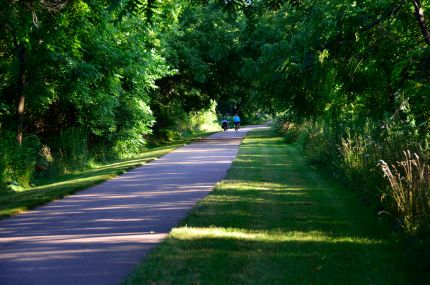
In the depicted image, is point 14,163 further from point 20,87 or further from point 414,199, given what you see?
point 414,199

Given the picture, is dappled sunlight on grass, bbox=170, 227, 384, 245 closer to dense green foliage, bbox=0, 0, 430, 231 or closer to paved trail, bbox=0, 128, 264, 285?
paved trail, bbox=0, 128, 264, 285

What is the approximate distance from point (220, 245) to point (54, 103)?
55.0ft

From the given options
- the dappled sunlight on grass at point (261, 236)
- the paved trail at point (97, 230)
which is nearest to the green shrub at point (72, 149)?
the paved trail at point (97, 230)

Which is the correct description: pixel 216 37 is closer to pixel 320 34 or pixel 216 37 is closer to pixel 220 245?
pixel 320 34

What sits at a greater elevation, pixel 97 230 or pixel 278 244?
pixel 97 230

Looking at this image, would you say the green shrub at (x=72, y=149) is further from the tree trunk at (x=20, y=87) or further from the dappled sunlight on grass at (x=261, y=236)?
the dappled sunlight on grass at (x=261, y=236)

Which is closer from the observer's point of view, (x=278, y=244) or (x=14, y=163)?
(x=278, y=244)

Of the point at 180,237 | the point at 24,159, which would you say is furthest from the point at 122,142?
the point at 180,237

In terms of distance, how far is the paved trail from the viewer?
20.8 ft

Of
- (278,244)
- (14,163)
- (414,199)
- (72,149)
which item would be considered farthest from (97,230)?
(72,149)

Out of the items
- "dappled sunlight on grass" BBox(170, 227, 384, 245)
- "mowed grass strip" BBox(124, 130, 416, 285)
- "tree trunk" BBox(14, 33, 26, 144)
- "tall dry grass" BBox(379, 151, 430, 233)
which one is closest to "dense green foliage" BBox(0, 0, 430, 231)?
"tree trunk" BBox(14, 33, 26, 144)

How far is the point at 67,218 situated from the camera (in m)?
9.75

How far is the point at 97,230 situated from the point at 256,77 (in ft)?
35.1

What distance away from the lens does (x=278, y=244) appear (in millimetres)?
7234
